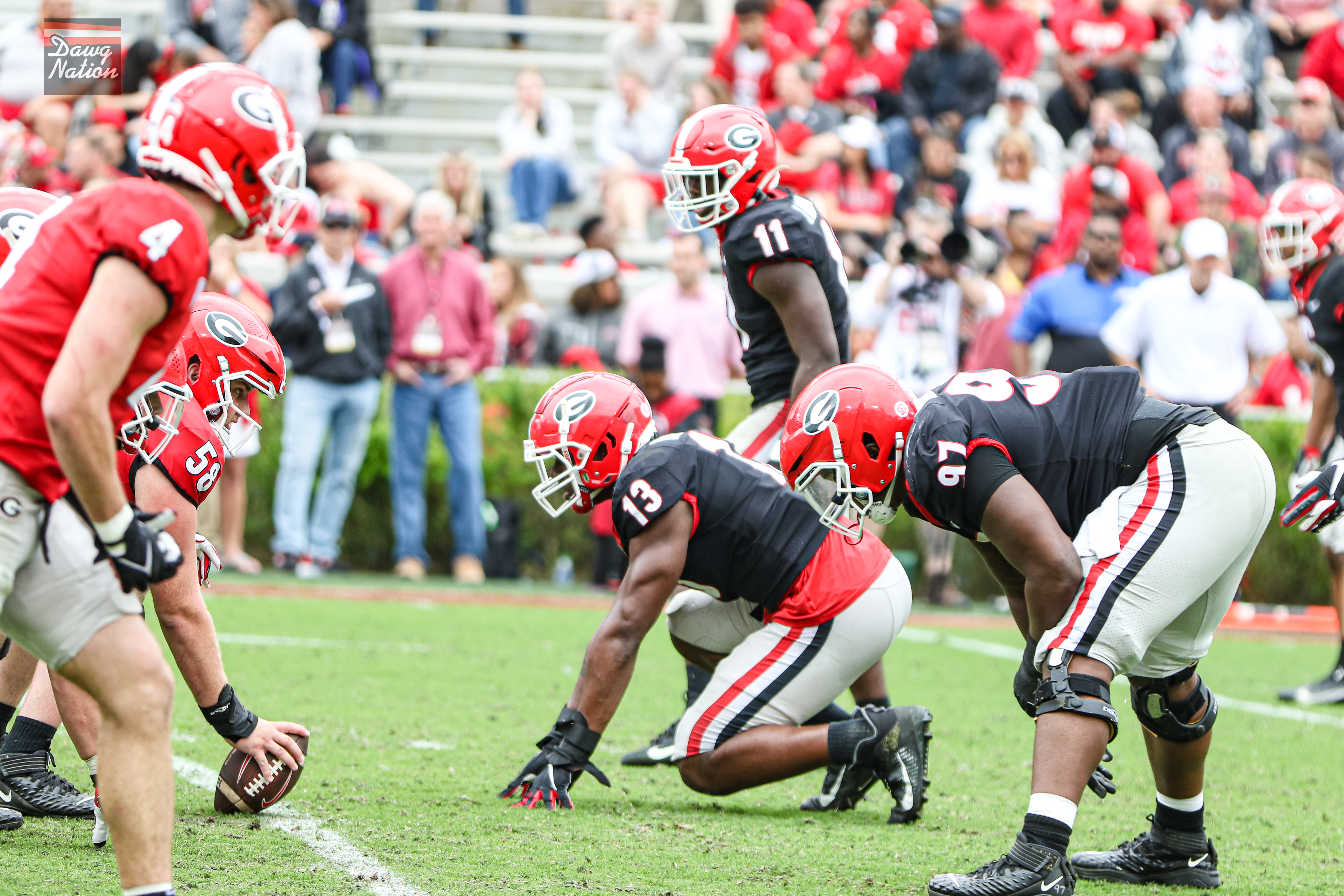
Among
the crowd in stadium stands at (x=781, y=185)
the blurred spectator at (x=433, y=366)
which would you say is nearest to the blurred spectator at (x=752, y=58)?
the crowd in stadium stands at (x=781, y=185)

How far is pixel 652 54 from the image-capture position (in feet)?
46.9

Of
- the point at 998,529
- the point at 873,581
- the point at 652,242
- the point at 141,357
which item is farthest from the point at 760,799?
the point at 652,242

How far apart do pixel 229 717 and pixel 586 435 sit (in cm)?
131

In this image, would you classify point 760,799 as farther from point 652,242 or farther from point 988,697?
point 652,242

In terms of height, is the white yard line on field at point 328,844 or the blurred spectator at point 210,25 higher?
the blurred spectator at point 210,25

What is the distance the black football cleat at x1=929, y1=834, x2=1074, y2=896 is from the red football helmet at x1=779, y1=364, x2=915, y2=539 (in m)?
0.94

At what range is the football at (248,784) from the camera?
4.04m

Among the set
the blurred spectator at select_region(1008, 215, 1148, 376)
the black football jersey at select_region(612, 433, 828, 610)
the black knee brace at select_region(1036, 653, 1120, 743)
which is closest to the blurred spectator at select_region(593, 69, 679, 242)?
the blurred spectator at select_region(1008, 215, 1148, 376)

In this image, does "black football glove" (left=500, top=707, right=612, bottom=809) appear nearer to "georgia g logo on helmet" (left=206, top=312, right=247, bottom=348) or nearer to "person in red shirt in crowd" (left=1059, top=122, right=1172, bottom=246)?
"georgia g logo on helmet" (left=206, top=312, right=247, bottom=348)

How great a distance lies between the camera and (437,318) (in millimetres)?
9820

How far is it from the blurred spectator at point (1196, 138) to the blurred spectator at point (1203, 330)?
13.9ft

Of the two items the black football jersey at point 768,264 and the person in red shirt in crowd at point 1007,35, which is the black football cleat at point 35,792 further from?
the person in red shirt in crowd at point 1007,35

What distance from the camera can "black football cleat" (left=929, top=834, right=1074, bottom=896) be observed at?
3.41 metres

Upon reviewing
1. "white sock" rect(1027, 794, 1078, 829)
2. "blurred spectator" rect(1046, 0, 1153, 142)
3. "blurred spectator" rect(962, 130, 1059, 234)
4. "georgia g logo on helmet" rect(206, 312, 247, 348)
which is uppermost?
"blurred spectator" rect(1046, 0, 1153, 142)
